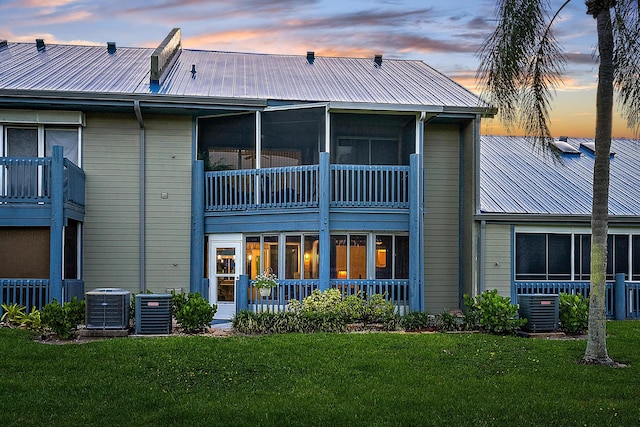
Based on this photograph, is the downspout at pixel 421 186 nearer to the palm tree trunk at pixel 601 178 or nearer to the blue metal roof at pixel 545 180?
the blue metal roof at pixel 545 180

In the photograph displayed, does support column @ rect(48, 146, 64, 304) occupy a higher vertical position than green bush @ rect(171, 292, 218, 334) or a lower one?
higher

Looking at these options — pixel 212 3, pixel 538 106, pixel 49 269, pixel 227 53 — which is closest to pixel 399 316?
pixel 538 106

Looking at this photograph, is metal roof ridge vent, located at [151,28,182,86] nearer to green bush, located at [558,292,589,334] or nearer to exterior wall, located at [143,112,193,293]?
exterior wall, located at [143,112,193,293]

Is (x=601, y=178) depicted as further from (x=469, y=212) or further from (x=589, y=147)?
(x=589, y=147)

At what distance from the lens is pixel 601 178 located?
1136 cm

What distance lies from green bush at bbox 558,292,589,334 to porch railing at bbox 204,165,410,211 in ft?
13.8

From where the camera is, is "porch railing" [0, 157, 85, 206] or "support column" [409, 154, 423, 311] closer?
"porch railing" [0, 157, 85, 206]

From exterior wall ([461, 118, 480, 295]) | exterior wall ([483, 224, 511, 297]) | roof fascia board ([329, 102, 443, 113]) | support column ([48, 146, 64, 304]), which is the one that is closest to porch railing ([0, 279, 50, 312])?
support column ([48, 146, 64, 304])

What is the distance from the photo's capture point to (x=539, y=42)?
12.0m

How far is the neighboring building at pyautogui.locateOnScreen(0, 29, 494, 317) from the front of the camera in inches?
637

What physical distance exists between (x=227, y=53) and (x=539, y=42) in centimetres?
1349

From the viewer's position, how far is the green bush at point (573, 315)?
1452 centimetres

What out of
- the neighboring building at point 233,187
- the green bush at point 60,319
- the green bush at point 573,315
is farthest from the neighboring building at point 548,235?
the green bush at point 60,319

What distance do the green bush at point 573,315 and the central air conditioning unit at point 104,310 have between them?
8.81 metres
